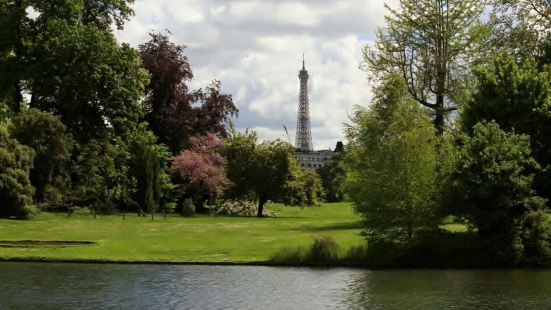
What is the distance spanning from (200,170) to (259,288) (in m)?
41.4

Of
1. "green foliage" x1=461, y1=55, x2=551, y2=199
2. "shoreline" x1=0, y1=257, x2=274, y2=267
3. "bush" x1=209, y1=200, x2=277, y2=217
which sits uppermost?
"green foliage" x1=461, y1=55, x2=551, y2=199

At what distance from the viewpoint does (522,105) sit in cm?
3753

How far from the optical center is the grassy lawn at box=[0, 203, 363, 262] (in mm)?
32312

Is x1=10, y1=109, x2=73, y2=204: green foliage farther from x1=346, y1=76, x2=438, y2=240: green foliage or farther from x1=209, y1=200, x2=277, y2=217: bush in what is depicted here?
x1=346, y1=76, x2=438, y2=240: green foliage

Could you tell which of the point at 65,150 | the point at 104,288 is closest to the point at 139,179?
the point at 65,150

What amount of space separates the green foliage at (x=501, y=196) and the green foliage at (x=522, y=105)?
12.5ft

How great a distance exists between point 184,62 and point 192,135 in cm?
808

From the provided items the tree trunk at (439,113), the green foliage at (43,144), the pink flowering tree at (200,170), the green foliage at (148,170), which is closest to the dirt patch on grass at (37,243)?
the green foliage at (43,144)

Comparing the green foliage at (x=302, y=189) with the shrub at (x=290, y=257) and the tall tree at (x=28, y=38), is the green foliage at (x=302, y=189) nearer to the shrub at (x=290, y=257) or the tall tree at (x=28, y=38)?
the tall tree at (x=28, y=38)

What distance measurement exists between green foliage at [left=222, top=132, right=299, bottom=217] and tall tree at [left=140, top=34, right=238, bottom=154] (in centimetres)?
882

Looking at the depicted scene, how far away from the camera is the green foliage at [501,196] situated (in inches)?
1228

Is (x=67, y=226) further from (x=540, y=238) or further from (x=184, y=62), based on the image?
(x=184, y=62)

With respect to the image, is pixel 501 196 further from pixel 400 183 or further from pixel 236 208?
pixel 236 208

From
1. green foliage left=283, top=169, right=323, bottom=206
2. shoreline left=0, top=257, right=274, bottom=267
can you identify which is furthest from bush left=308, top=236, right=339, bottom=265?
green foliage left=283, top=169, right=323, bottom=206
